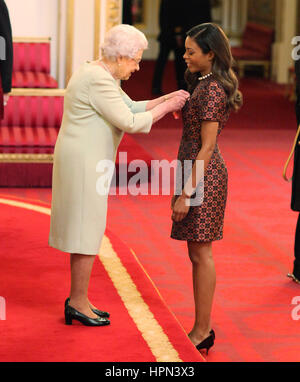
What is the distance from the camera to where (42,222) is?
622 centimetres

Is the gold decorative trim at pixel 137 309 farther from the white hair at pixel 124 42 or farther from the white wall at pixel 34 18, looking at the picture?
the white wall at pixel 34 18

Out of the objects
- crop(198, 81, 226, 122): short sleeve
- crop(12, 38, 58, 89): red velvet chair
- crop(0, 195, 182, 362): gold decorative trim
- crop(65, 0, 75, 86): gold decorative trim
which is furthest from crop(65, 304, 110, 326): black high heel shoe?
crop(12, 38, 58, 89): red velvet chair

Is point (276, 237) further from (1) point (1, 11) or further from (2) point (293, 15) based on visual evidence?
(2) point (293, 15)

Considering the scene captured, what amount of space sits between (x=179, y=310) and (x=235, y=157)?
16.0 feet

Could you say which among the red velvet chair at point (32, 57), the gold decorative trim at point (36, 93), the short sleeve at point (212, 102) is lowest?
the gold decorative trim at point (36, 93)

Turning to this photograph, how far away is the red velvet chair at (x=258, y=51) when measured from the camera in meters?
17.1

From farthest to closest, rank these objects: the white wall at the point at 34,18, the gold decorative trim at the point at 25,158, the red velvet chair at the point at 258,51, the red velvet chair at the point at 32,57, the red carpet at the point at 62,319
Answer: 1. the red velvet chair at the point at 258,51
2. the white wall at the point at 34,18
3. the red velvet chair at the point at 32,57
4. the gold decorative trim at the point at 25,158
5. the red carpet at the point at 62,319

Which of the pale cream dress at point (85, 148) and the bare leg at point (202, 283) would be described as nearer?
the pale cream dress at point (85, 148)

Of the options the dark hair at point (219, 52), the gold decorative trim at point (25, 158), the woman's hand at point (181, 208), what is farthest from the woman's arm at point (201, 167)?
the gold decorative trim at point (25, 158)

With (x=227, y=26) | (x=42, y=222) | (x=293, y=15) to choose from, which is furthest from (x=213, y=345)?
(x=227, y=26)

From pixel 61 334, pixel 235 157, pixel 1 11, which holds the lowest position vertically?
pixel 235 157

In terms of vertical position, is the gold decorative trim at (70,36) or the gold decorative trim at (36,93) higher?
the gold decorative trim at (70,36)

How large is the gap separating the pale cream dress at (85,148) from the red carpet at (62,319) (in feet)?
1.34

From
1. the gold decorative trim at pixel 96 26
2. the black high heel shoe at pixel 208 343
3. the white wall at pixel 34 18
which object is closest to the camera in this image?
the black high heel shoe at pixel 208 343
